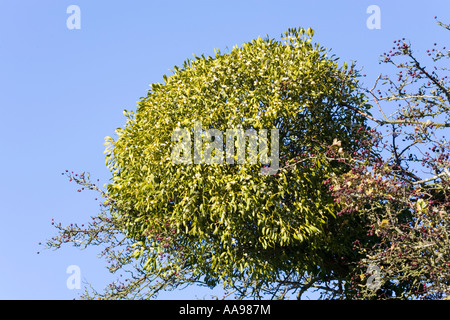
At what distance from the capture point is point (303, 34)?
1664 cm

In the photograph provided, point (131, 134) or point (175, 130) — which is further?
point (131, 134)

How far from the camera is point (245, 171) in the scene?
14898 millimetres

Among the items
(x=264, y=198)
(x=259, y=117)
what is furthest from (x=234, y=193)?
(x=259, y=117)

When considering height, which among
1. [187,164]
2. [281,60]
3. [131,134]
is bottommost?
[187,164]

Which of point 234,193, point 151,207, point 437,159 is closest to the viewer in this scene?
point 437,159

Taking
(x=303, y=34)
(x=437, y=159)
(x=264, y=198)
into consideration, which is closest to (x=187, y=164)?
(x=264, y=198)

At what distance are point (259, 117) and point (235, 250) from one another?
3464mm

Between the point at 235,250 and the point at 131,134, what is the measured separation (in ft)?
15.0

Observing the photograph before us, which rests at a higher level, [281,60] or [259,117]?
[281,60]

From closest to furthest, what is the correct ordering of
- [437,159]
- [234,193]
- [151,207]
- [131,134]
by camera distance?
[437,159]
[234,193]
[151,207]
[131,134]

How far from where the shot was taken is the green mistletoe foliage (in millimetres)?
15000

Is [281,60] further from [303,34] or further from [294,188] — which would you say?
[294,188]

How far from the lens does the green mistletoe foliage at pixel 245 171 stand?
15.0 meters

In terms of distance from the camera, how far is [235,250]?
50.0ft
